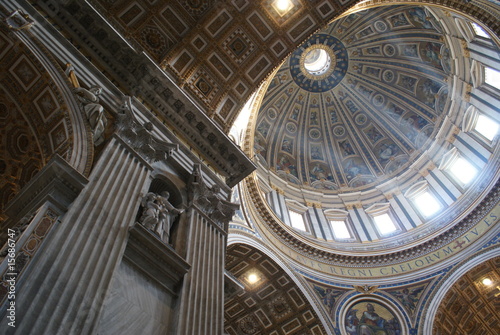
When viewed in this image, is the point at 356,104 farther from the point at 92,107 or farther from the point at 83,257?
the point at 83,257

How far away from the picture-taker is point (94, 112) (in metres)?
7.21

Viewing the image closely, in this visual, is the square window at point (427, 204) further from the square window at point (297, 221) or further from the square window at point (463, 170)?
the square window at point (297, 221)

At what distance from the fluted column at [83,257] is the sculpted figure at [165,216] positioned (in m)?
0.60

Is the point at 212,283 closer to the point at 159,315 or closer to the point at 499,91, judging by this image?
the point at 159,315

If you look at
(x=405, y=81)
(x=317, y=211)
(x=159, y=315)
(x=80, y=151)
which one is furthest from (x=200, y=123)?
(x=405, y=81)

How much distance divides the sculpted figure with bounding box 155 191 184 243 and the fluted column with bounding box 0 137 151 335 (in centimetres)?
60

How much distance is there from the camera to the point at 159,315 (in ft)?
20.0

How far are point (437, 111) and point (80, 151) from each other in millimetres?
19443

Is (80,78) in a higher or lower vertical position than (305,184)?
lower

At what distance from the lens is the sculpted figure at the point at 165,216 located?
7223mm

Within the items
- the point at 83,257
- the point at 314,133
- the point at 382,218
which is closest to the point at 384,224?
the point at 382,218

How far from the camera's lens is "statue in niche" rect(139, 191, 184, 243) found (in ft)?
22.9

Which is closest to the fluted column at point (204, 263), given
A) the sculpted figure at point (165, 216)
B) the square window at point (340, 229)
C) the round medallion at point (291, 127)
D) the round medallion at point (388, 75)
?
the sculpted figure at point (165, 216)

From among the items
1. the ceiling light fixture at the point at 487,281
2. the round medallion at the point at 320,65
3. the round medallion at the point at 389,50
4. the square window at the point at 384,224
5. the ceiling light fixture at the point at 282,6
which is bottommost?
the ceiling light fixture at the point at 487,281
